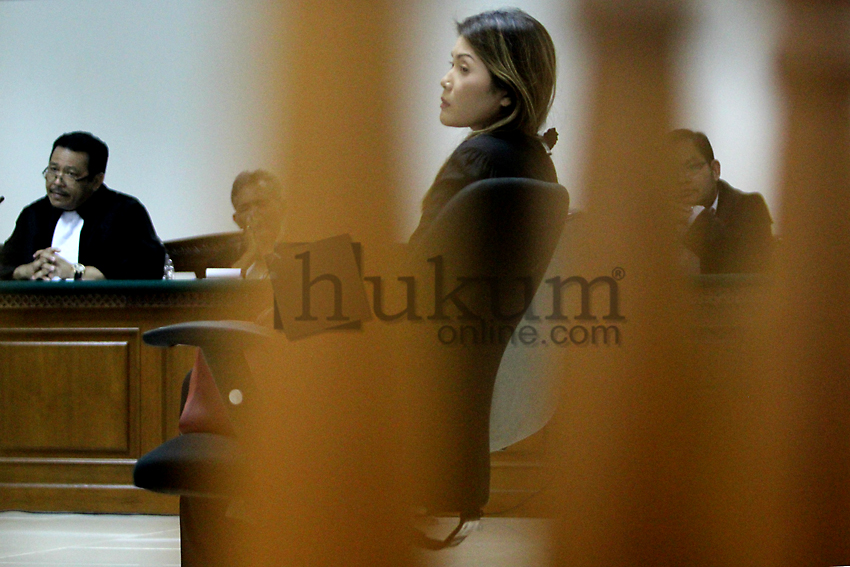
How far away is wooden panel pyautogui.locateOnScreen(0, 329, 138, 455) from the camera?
1.92 m

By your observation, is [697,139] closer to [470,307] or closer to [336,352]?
[470,307]

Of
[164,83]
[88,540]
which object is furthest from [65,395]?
[164,83]

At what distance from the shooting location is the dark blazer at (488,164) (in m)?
0.83

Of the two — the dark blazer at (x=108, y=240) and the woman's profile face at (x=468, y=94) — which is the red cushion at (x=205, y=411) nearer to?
the woman's profile face at (x=468, y=94)

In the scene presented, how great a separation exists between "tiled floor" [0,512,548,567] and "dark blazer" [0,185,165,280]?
726 mm

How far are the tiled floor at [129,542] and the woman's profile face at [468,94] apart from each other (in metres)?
0.49

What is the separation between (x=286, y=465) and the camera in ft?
3.10

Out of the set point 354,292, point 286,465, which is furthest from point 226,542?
point 354,292

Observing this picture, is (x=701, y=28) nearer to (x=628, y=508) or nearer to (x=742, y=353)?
(x=742, y=353)

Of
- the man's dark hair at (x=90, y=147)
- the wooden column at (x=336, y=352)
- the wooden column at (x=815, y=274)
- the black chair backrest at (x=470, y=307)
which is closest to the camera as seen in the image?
the black chair backrest at (x=470, y=307)

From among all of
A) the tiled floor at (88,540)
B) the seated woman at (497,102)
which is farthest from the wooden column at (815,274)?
the tiled floor at (88,540)

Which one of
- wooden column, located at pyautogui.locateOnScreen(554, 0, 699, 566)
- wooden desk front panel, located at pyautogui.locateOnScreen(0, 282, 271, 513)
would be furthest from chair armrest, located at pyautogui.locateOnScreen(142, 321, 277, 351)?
wooden desk front panel, located at pyautogui.locateOnScreen(0, 282, 271, 513)

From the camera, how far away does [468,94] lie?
0.93 meters

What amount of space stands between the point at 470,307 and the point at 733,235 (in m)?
0.43
